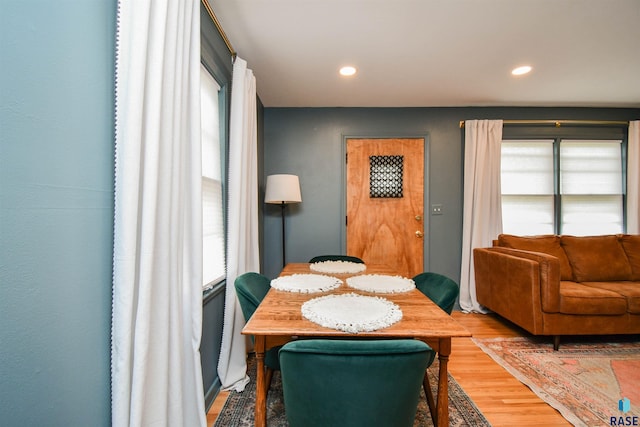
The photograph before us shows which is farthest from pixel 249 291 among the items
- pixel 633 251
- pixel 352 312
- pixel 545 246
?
pixel 633 251

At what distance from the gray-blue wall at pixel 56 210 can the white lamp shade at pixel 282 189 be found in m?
Answer: 2.08

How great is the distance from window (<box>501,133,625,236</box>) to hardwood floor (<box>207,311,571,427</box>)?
1.98 meters

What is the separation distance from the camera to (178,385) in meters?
1.13

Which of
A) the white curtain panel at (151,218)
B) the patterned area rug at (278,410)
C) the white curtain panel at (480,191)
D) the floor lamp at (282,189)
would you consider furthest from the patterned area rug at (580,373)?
the floor lamp at (282,189)

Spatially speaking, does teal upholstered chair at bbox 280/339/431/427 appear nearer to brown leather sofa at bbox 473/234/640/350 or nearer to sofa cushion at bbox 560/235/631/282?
brown leather sofa at bbox 473/234/640/350

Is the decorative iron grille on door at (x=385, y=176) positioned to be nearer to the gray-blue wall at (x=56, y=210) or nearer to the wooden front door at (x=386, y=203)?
the wooden front door at (x=386, y=203)

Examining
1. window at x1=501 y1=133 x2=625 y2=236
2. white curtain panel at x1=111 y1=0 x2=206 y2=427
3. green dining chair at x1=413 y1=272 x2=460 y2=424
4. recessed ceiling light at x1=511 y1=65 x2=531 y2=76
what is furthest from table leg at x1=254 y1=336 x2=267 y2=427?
window at x1=501 y1=133 x2=625 y2=236

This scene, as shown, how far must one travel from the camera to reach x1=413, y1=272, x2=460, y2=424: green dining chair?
1.49 metres

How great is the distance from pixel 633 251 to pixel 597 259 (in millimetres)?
449

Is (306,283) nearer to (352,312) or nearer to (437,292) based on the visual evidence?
(352,312)

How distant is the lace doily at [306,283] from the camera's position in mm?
1590

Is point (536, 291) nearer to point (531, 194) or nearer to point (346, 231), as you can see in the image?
point (531, 194)

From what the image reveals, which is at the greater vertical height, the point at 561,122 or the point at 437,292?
the point at 561,122

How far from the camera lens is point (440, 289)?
5.32 feet
